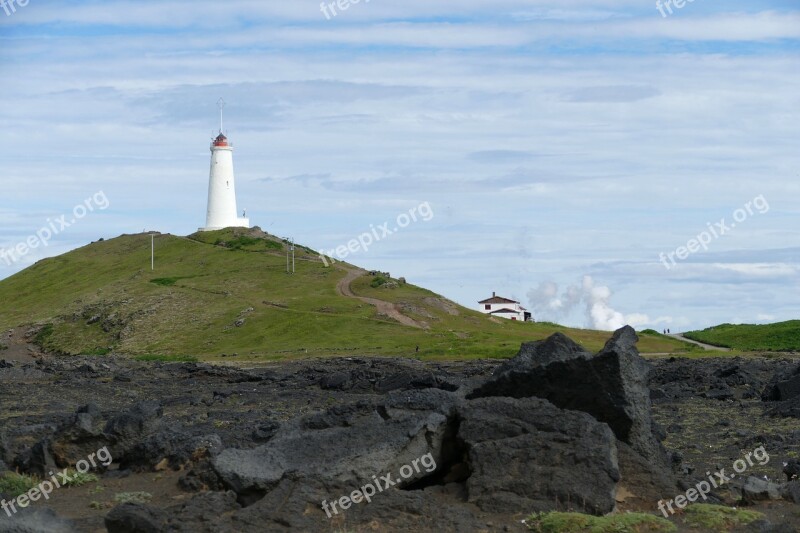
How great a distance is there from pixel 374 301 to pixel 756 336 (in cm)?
3182

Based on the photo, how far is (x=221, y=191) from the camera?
128 meters

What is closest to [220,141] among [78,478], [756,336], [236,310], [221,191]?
[221,191]

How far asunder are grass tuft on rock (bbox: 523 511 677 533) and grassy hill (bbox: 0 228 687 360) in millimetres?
53565

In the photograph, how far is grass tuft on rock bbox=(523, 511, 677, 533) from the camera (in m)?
15.0

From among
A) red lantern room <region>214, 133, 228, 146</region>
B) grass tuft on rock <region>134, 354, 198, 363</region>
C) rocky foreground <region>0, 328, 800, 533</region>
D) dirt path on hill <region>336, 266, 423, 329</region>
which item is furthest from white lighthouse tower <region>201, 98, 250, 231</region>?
rocky foreground <region>0, 328, 800, 533</region>

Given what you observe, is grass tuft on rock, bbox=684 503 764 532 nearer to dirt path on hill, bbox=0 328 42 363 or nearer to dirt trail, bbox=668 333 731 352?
dirt trail, bbox=668 333 731 352

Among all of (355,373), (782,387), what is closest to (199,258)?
(355,373)

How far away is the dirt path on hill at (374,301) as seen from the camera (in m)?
88.6

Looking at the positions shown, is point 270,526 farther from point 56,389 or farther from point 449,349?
point 449,349

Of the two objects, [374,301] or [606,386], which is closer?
[606,386]

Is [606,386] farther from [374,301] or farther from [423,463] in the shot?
[374,301]

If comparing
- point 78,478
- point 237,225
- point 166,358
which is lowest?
point 78,478

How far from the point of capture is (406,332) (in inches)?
3285

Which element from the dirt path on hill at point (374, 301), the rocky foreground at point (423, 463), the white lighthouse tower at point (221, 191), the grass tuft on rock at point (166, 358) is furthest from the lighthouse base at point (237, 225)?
the rocky foreground at point (423, 463)
